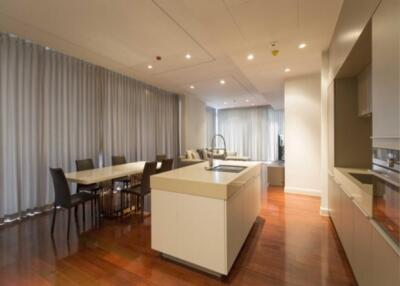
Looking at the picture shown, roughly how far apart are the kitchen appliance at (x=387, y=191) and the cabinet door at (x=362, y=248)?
20cm

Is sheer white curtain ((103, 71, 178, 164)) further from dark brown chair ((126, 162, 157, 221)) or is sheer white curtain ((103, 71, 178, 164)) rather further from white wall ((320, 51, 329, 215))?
white wall ((320, 51, 329, 215))

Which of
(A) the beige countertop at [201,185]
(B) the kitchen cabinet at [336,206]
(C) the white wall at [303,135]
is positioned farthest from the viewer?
(C) the white wall at [303,135]

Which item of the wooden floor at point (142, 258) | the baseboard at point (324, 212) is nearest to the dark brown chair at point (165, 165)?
the wooden floor at point (142, 258)

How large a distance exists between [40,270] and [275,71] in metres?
4.85

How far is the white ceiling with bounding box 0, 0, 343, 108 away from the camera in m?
2.27

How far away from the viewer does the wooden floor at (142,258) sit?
1818 millimetres

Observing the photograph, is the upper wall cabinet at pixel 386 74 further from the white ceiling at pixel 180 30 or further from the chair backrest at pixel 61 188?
the chair backrest at pixel 61 188

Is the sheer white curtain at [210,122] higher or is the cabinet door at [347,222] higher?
the sheer white curtain at [210,122]

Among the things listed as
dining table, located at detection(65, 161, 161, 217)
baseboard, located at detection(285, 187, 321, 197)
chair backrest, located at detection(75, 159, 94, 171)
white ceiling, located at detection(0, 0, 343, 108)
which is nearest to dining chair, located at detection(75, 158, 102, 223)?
chair backrest, located at detection(75, 159, 94, 171)

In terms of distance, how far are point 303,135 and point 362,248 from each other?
3253 mm

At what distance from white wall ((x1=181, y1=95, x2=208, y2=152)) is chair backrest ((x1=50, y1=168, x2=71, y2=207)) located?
16.6ft

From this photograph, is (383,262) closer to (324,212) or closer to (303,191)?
(324,212)

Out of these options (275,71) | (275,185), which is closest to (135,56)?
(275,71)

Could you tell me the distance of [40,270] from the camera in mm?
1956
